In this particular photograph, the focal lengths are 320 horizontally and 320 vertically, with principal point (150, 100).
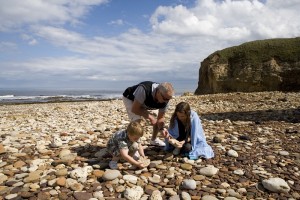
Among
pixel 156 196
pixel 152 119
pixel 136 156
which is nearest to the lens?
pixel 156 196

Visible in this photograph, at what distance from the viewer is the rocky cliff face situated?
31719 mm

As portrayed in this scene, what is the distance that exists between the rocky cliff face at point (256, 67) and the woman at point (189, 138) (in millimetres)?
27545

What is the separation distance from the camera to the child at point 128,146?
6004 mm

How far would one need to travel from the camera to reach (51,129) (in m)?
10.3

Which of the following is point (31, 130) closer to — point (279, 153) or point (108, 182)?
point (108, 182)

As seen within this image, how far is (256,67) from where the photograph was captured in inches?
1307

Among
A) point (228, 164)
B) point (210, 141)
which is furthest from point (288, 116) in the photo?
point (228, 164)

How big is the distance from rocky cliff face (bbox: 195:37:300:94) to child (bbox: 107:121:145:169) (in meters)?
28.6

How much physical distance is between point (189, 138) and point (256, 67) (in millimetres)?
28521

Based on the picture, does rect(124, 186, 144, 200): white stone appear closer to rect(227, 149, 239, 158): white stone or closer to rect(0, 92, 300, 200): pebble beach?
rect(0, 92, 300, 200): pebble beach

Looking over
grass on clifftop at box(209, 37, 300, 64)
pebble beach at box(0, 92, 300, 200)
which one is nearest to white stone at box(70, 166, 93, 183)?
pebble beach at box(0, 92, 300, 200)

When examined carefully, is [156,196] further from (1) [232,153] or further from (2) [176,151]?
(1) [232,153]

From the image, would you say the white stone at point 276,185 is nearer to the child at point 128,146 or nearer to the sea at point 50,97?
the child at point 128,146

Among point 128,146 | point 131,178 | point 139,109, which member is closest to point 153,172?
point 131,178
